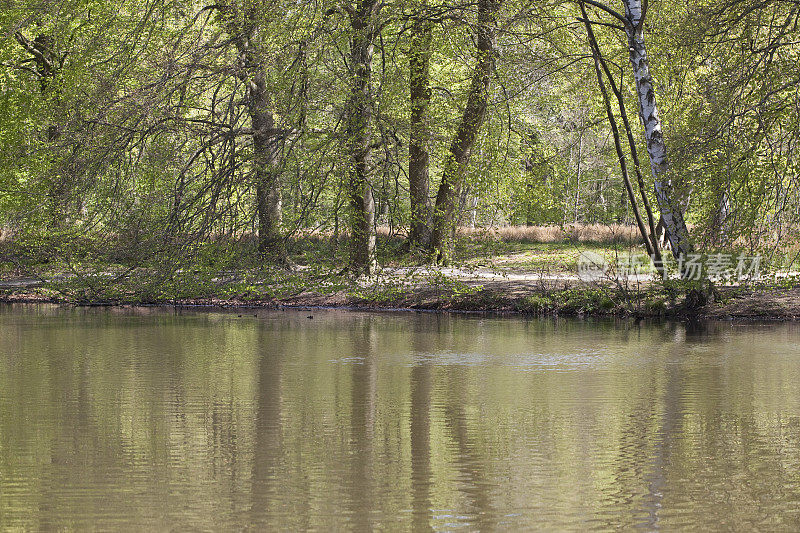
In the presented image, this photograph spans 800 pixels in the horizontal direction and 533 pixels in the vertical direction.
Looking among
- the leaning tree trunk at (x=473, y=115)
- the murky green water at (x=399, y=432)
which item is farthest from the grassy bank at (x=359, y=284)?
the murky green water at (x=399, y=432)

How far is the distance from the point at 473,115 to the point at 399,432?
11457 mm

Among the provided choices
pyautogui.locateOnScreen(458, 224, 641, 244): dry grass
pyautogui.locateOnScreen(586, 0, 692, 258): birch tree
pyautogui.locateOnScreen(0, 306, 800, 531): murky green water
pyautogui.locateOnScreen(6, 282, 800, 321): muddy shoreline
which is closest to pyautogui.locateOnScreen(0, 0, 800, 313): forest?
pyautogui.locateOnScreen(586, 0, 692, 258): birch tree

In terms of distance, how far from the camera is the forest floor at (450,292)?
1753 centimetres

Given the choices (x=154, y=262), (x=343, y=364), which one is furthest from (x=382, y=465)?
(x=154, y=262)

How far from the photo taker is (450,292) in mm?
20281

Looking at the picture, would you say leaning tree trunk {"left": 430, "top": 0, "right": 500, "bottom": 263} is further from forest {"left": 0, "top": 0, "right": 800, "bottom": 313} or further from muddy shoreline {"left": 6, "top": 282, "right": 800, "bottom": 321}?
muddy shoreline {"left": 6, "top": 282, "right": 800, "bottom": 321}

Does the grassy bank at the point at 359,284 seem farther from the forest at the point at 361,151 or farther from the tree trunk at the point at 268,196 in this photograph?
the tree trunk at the point at 268,196

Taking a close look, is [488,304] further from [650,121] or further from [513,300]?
[650,121]

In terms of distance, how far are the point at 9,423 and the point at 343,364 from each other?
4.92 metres

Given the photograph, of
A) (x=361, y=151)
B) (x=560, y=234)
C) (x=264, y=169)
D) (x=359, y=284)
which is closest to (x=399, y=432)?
(x=264, y=169)

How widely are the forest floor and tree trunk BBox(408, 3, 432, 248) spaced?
0.99 m

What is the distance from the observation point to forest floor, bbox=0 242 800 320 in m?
17.5

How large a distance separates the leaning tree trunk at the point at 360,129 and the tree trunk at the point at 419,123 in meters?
0.78

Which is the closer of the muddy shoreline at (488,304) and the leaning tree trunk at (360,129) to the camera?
the leaning tree trunk at (360,129)
